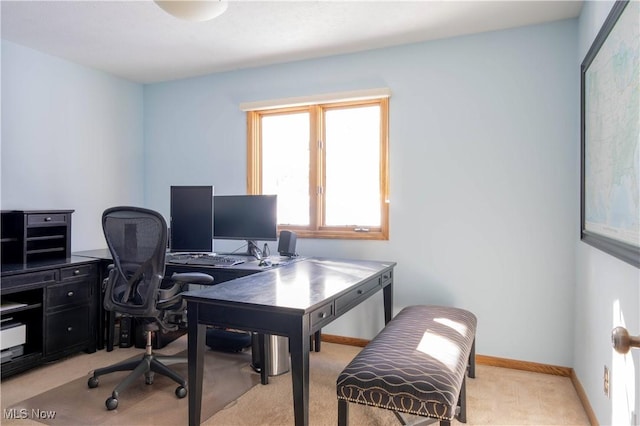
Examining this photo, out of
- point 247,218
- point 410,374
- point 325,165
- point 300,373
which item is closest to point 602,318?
point 410,374

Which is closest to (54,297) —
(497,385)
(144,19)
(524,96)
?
(144,19)

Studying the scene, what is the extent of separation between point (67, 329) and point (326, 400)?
81.0 inches

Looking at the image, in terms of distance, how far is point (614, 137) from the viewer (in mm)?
1706

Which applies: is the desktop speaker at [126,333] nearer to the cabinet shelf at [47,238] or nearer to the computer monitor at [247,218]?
the cabinet shelf at [47,238]

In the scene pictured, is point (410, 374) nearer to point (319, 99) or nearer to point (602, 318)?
point (602, 318)

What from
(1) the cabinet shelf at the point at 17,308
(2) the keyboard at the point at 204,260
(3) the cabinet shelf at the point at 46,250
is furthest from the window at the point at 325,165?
(1) the cabinet shelf at the point at 17,308

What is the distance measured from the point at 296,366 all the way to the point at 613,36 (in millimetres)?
1960

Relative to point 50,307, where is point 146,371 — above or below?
below

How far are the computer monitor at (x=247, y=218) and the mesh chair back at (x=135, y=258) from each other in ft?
2.99

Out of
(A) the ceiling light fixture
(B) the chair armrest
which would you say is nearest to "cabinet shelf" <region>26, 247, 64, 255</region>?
(B) the chair armrest

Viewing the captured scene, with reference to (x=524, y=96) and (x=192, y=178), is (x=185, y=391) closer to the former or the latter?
(x=192, y=178)

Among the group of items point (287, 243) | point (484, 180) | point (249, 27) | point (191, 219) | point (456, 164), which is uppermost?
point (249, 27)

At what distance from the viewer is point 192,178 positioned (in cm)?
405

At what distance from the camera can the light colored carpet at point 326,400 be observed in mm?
2174
